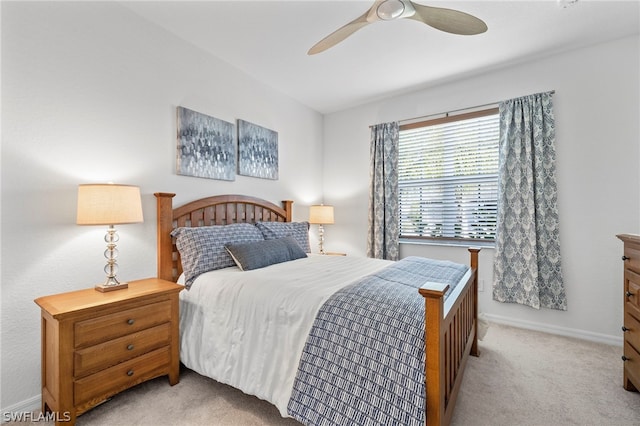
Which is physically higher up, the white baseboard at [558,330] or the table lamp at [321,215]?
the table lamp at [321,215]

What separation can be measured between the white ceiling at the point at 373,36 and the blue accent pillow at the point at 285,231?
66.5 inches

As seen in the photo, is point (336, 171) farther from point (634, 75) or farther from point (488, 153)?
point (634, 75)

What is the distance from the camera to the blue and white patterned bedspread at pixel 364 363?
1221 mm

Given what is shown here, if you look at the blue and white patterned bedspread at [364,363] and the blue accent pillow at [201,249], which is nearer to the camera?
the blue and white patterned bedspread at [364,363]

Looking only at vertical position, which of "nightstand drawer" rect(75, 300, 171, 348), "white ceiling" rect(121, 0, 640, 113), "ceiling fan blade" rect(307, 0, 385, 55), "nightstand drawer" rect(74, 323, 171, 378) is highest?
"white ceiling" rect(121, 0, 640, 113)

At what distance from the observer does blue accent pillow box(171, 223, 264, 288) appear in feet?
7.30

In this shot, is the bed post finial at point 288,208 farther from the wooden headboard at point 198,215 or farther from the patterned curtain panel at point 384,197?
the patterned curtain panel at point 384,197

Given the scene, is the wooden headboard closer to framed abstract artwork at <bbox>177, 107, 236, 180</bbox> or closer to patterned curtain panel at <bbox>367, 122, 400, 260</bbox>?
framed abstract artwork at <bbox>177, 107, 236, 180</bbox>

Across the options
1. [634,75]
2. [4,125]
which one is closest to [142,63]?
[4,125]

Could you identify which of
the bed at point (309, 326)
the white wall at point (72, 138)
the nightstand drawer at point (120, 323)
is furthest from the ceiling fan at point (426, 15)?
the nightstand drawer at point (120, 323)

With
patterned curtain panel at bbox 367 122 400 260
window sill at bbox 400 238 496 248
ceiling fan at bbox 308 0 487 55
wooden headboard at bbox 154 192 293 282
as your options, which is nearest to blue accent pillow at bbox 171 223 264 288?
wooden headboard at bbox 154 192 293 282

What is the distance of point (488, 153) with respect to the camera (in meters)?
3.30

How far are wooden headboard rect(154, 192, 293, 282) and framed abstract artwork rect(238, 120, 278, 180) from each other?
33 centimetres

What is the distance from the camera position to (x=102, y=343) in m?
1.67
